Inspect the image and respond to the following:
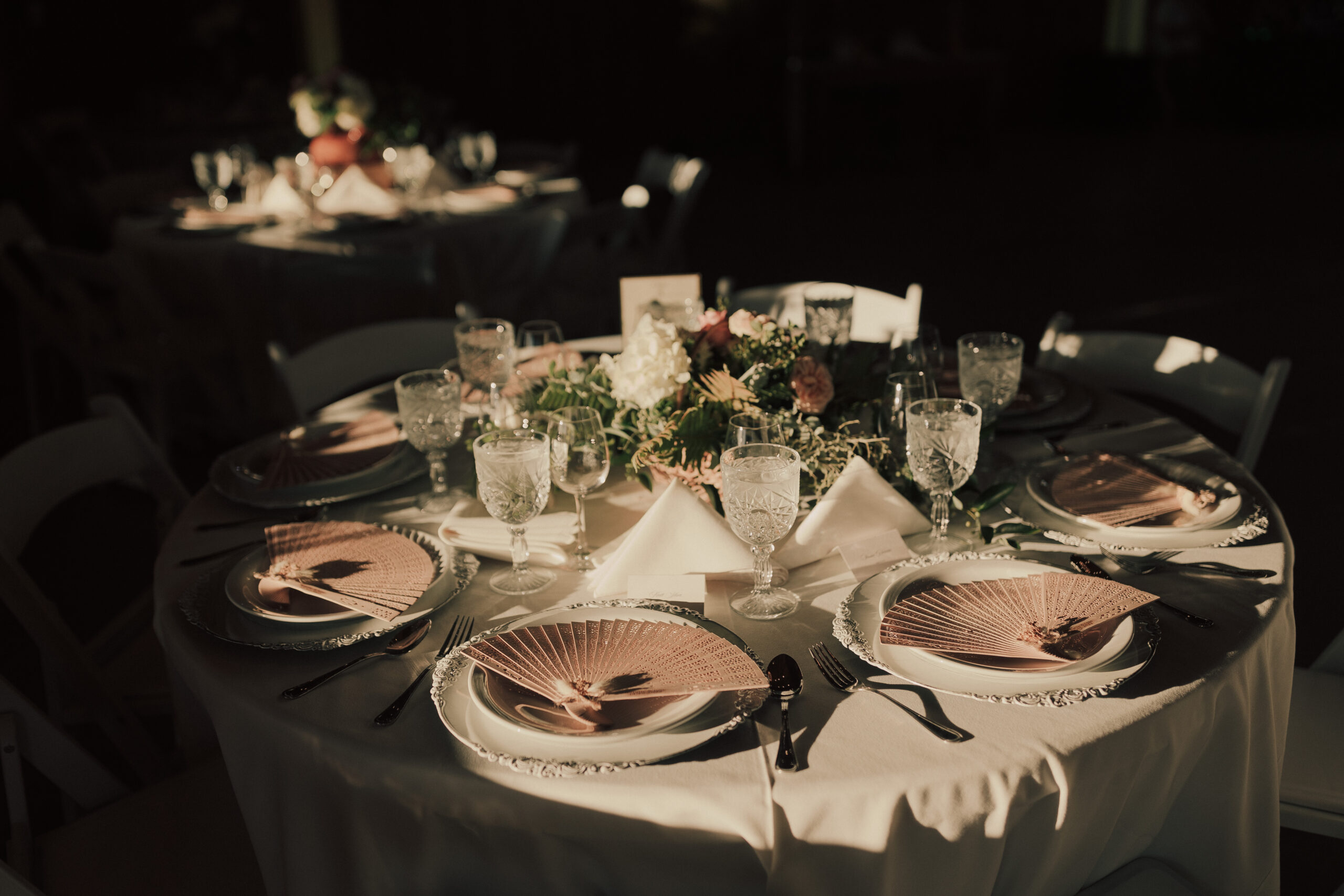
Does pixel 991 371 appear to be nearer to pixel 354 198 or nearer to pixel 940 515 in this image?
pixel 940 515

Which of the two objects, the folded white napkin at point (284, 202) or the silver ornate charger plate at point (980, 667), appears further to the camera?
the folded white napkin at point (284, 202)

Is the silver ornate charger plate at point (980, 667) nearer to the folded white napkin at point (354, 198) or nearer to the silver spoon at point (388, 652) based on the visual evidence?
the silver spoon at point (388, 652)

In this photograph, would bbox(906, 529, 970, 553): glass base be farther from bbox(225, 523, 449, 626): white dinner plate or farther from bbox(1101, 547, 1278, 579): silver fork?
bbox(225, 523, 449, 626): white dinner plate

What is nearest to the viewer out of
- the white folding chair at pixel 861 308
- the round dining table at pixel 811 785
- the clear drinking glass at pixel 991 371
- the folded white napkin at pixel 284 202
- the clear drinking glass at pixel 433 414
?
the round dining table at pixel 811 785

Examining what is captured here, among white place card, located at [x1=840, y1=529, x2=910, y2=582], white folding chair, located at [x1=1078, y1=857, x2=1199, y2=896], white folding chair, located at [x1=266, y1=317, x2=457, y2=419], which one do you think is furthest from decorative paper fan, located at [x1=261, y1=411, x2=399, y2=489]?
white folding chair, located at [x1=1078, y1=857, x2=1199, y2=896]

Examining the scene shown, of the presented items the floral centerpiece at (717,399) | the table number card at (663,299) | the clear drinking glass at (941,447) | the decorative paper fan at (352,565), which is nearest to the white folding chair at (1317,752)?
the clear drinking glass at (941,447)

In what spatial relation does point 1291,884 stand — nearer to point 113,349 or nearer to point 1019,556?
point 1019,556

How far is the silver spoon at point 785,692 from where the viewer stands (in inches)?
40.6

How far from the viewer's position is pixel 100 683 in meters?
1.70

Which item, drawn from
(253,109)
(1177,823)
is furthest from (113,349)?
(253,109)

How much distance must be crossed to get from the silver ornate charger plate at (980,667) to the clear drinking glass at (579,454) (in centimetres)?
41

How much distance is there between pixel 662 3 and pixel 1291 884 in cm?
1045

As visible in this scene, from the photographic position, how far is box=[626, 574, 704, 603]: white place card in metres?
1.35

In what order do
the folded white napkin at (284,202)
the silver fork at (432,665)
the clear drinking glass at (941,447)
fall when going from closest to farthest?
the silver fork at (432,665), the clear drinking glass at (941,447), the folded white napkin at (284,202)
